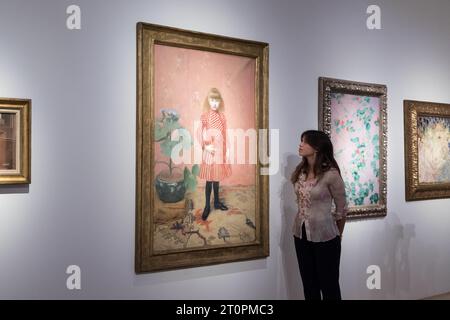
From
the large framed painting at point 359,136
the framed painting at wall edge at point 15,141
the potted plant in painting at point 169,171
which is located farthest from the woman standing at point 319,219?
the framed painting at wall edge at point 15,141

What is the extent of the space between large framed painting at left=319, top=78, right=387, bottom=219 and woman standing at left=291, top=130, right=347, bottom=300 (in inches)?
20.8

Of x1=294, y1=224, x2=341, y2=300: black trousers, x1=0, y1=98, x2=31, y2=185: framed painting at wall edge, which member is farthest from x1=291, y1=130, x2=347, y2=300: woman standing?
x1=0, y1=98, x2=31, y2=185: framed painting at wall edge

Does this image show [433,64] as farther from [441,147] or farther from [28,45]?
[28,45]

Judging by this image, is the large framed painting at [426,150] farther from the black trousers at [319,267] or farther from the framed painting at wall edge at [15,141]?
the framed painting at wall edge at [15,141]

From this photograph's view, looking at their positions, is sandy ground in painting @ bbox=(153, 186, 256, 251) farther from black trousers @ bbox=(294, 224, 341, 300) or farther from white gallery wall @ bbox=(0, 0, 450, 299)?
black trousers @ bbox=(294, 224, 341, 300)

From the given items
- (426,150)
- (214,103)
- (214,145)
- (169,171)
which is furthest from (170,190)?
(426,150)

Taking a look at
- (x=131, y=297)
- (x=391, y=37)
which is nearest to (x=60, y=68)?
(x=131, y=297)

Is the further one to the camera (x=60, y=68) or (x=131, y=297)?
(x=131, y=297)

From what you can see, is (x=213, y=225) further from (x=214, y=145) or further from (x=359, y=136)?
(x=359, y=136)

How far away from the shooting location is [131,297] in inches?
108

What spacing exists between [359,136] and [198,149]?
4.92 feet

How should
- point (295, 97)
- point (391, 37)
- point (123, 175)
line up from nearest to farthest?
point (123, 175) < point (295, 97) < point (391, 37)

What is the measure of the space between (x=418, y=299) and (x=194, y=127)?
268 cm
